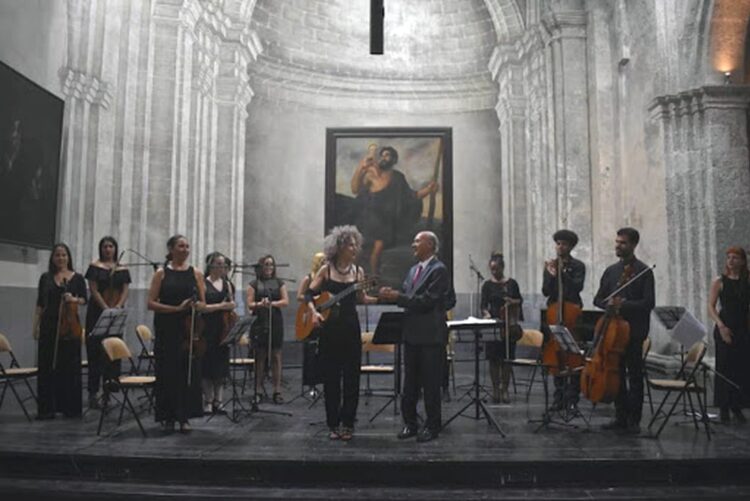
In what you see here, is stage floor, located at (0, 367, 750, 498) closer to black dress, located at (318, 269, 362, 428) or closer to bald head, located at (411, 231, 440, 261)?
black dress, located at (318, 269, 362, 428)

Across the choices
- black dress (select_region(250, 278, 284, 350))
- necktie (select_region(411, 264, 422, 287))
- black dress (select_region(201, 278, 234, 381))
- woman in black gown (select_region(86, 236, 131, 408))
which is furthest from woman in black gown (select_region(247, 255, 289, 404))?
necktie (select_region(411, 264, 422, 287))

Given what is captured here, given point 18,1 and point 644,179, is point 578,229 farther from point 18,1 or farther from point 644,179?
point 18,1

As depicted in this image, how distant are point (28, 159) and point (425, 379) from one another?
5.91m

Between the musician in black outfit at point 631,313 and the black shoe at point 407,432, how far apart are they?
1667 mm

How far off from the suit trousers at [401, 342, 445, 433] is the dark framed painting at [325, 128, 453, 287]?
28.8 ft

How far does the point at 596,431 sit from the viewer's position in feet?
17.7

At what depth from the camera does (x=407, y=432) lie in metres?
5.11

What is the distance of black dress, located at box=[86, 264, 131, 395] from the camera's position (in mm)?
6328

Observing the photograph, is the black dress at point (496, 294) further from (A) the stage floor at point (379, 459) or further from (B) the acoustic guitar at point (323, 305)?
(B) the acoustic guitar at point (323, 305)

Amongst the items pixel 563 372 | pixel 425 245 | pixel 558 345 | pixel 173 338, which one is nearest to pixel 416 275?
pixel 425 245

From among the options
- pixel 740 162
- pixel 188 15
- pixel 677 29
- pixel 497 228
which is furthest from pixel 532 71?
pixel 188 15

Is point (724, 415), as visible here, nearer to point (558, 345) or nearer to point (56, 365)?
point (558, 345)

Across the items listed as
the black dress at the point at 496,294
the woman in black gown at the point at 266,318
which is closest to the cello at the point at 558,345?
the black dress at the point at 496,294

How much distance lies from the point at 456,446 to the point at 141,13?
8864 mm
